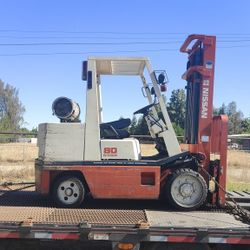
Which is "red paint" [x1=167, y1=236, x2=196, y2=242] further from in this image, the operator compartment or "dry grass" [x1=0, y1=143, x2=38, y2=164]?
"dry grass" [x1=0, y1=143, x2=38, y2=164]

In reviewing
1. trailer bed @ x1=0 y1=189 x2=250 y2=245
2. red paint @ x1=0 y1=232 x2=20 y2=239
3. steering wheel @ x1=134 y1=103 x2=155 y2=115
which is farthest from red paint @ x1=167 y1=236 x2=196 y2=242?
steering wheel @ x1=134 y1=103 x2=155 y2=115

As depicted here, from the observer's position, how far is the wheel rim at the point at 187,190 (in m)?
7.82

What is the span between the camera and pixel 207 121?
8.26m

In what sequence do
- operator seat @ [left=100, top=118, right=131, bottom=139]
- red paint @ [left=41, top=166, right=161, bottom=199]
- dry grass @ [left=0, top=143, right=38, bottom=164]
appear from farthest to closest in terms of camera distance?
dry grass @ [left=0, top=143, right=38, bottom=164] < operator seat @ [left=100, top=118, right=131, bottom=139] < red paint @ [left=41, top=166, right=161, bottom=199]

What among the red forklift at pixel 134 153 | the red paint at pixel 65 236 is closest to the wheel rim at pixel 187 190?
the red forklift at pixel 134 153

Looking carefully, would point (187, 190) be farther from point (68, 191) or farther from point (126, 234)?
point (126, 234)

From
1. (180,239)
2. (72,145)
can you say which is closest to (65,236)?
(180,239)

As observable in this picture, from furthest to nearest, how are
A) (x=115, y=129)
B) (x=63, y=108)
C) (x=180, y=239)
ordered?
(x=115, y=129), (x=63, y=108), (x=180, y=239)

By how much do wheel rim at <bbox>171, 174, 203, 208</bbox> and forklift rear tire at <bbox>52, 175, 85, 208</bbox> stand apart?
1489 millimetres

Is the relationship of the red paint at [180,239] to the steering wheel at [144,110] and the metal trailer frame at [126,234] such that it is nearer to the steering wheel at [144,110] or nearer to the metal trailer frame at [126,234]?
the metal trailer frame at [126,234]

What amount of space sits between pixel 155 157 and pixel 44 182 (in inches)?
75.6

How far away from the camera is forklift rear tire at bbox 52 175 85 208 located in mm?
7859

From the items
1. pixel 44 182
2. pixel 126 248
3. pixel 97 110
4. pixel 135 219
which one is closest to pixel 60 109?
pixel 97 110

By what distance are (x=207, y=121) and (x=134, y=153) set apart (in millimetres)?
1379
